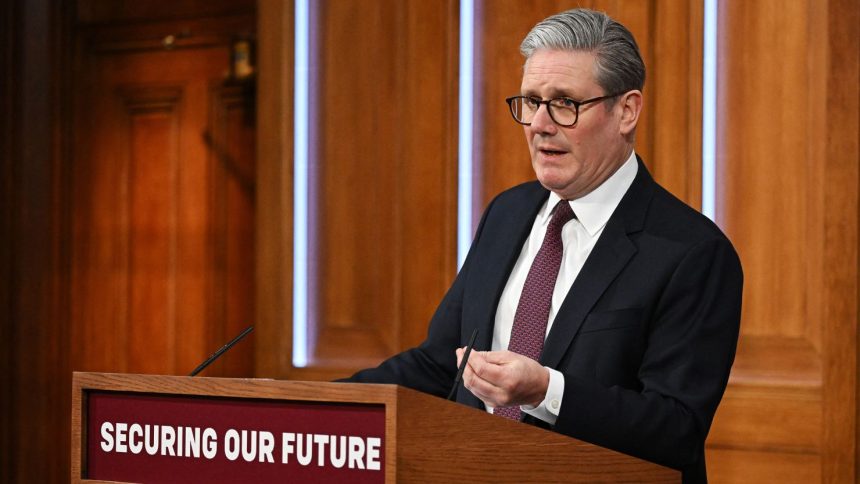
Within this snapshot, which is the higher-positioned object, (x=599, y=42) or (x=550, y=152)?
(x=599, y=42)

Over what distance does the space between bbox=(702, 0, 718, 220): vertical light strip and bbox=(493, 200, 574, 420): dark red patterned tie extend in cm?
121

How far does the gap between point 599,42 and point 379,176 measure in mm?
1651

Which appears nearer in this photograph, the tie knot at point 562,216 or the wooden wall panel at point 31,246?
the tie knot at point 562,216

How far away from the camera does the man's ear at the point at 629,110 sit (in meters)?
1.82

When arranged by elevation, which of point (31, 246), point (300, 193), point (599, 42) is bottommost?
point (31, 246)

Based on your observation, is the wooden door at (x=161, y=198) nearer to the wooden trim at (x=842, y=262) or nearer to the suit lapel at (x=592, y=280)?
the wooden trim at (x=842, y=262)

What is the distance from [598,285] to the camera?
171 centimetres

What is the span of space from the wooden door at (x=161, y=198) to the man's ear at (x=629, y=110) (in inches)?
102

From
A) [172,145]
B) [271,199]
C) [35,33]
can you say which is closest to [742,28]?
[271,199]

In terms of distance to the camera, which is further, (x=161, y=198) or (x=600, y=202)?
(x=161, y=198)

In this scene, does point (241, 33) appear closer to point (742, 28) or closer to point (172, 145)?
point (172, 145)

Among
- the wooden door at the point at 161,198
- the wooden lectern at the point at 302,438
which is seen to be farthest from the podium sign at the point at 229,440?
the wooden door at the point at 161,198

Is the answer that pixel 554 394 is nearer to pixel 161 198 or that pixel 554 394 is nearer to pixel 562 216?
pixel 562 216

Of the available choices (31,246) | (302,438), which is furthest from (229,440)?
(31,246)
